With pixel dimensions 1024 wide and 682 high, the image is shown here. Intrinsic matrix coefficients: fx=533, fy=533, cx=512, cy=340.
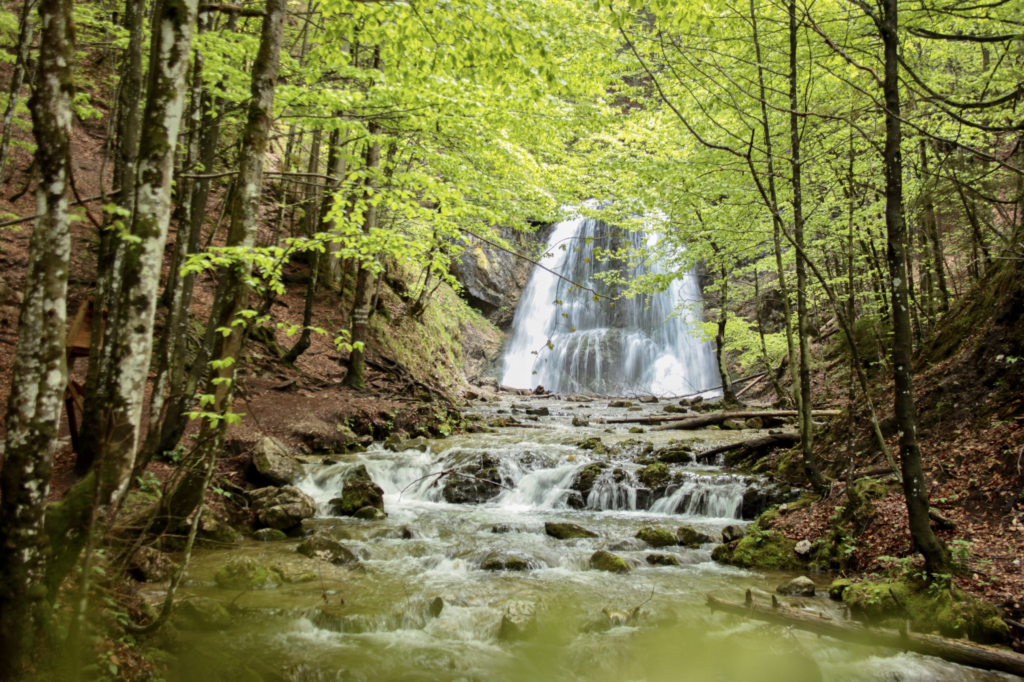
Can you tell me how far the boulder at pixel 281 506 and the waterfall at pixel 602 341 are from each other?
19.4 meters

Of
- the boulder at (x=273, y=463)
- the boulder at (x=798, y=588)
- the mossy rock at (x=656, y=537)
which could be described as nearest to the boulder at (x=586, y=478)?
the mossy rock at (x=656, y=537)

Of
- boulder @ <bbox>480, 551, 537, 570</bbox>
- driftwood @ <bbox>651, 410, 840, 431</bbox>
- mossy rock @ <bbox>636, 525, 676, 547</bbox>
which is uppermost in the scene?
driftwood @ <bbox>651, 410, 840, 431</bbox>

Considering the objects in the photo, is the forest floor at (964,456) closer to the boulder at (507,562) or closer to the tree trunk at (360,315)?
the boulder at (507,562)

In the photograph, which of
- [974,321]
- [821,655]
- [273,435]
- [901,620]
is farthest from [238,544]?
[974,321]

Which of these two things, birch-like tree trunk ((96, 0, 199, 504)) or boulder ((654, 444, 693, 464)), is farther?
boulder ((654, 444, 693, 464))

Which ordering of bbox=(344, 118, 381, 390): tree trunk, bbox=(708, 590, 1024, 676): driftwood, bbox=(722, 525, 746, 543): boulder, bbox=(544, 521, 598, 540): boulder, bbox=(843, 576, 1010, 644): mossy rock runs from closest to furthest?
bbox=(708, 590, 1024, 676): driftwood
bbox=(843, 576, 1010, 644): mossy rock
bbox=(722, 525, 746, 543): boulder
bbox=(544, 521, 598, 540): boulder
bbox=(344, 118, 381, 390): tree trunk

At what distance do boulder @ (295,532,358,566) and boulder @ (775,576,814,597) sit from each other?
4.73m

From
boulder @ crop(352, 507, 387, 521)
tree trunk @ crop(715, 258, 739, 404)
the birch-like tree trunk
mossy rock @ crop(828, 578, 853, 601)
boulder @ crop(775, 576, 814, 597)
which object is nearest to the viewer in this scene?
the birch-like tree trunk

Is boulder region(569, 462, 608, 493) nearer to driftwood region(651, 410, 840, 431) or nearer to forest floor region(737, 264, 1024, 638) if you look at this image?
forest floor region(737, 264, 1024, 638)

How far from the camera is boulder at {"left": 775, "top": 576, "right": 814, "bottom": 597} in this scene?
16.9 feet

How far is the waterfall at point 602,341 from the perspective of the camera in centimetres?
2777

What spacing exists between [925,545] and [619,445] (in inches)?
299

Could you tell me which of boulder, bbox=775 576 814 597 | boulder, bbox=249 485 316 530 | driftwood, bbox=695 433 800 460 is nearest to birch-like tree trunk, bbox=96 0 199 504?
boulder, bbox=249 485 316 530

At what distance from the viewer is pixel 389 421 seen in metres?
12.3
